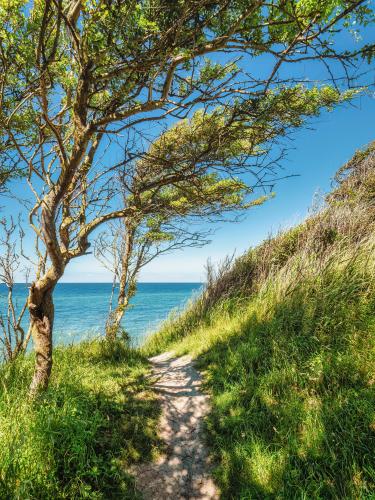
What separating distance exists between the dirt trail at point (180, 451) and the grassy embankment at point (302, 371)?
0.63 feet

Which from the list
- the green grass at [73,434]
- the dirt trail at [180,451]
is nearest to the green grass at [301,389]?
the dirt trail at [180,451]

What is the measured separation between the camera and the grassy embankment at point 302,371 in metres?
2.52

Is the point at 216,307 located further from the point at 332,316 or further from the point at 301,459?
the point at 301,459

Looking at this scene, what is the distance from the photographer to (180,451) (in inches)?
128

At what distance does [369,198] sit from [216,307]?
574 cm

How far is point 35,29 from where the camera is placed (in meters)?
2.70

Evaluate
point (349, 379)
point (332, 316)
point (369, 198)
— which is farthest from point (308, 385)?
point (369, 198)

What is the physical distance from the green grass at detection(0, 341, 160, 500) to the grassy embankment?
101 centimetres

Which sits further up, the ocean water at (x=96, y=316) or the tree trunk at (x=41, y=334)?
the tree trunk at (x=41, y=334)

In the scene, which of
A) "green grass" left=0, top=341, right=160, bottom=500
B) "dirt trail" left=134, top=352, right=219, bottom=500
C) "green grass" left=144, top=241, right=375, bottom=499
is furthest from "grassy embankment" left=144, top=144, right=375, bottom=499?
"green grass" left=0, top=341, right=160, bottom=500

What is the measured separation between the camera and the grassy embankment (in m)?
2.52

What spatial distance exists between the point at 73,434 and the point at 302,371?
2814 mm

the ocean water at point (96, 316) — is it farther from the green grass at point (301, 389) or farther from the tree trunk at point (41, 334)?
the green grass at point (301, 389)

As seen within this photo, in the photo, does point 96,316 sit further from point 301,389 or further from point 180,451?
point 301,389
